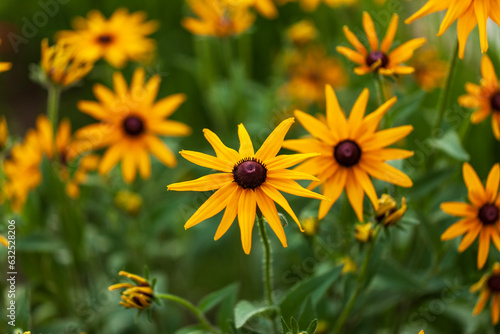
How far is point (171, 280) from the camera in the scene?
1903 mm

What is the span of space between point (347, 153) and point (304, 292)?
281mm

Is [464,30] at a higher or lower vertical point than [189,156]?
higher

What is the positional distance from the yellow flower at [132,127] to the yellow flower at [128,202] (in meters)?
0.06

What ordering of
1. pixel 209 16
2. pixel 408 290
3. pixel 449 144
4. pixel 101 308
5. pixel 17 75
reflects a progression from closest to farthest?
pixel 449 144
pixel 408 290
pixel 101 308
pixel 209 16
pixel 17 75

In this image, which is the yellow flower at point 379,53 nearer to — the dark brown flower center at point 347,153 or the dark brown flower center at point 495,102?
the dark brown flower center at point 347,153

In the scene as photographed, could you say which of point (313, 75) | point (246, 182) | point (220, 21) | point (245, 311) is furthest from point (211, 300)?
point (313, 75)

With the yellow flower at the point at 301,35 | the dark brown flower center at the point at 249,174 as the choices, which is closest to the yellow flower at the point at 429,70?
the yellow flower at the point at 301,35

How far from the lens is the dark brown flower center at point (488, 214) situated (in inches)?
39.0

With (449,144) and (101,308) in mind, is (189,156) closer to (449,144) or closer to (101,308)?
(449,144)

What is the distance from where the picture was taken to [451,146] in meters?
1.10

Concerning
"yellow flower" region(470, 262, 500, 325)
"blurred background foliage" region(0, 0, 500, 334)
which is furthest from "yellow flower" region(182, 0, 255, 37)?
"yellow flower" region(470, 262, 500, 325)

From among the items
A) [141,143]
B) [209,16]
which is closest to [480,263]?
[141,143]

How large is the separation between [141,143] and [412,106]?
2.35 feet

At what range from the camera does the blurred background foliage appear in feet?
3.95
